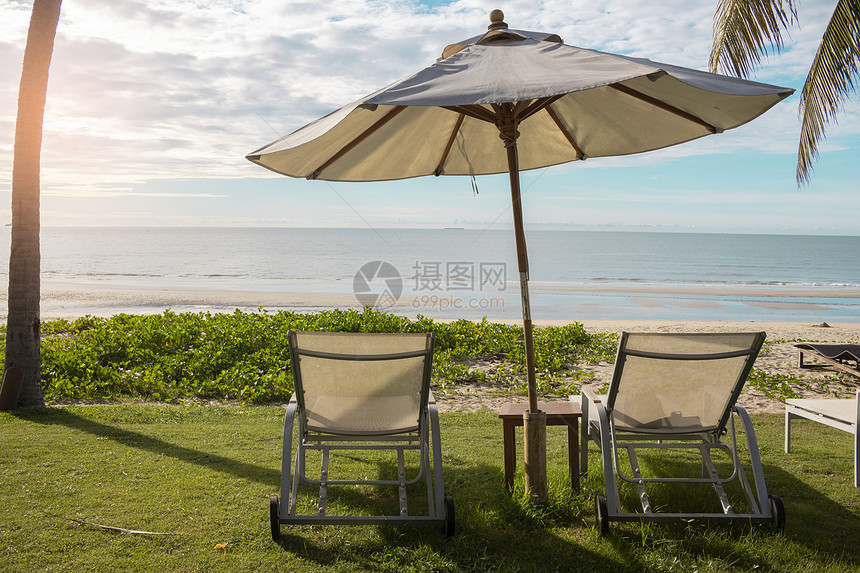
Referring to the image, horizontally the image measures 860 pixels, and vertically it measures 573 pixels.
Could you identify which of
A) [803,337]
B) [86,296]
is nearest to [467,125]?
[803,337]

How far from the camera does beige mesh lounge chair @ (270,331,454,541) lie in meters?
2.99

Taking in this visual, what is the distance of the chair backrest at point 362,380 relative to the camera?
9.87 ft

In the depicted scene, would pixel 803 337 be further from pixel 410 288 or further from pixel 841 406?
pixel 410 288

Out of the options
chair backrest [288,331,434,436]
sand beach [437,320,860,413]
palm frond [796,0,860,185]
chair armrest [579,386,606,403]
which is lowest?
sand beach [437,320,860,413]

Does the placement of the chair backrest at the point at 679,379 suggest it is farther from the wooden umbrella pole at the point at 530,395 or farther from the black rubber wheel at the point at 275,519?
the black rubber wheel at the point at 275,519

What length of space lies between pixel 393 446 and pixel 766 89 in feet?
8.34

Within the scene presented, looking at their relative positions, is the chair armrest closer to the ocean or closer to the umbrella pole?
the umbrella pole

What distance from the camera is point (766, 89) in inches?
103

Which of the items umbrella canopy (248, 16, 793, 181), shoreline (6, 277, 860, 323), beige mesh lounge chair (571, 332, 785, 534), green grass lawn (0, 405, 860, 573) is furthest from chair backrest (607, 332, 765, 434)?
shoreline (6, 277, 860, 323)

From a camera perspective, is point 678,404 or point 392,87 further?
point 678,404

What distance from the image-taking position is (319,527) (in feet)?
10.0

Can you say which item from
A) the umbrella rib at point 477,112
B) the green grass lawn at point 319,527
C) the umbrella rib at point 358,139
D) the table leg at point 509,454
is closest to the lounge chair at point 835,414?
the green grass lawn at point 319,527

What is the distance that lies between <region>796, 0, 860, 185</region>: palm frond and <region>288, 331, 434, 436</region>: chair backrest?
8487 millimetres

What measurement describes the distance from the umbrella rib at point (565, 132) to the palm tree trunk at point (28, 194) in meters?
4.40
